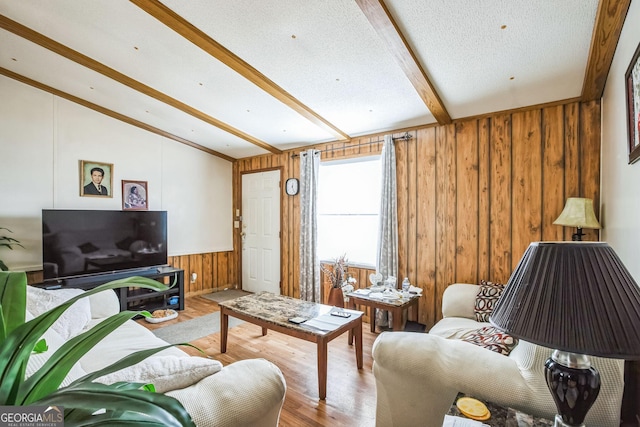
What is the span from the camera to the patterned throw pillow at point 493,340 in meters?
1.73

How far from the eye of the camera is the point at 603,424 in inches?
41.6

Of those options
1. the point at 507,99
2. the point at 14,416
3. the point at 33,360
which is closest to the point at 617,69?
the point at 507,99

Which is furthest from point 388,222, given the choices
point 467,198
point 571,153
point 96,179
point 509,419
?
point 96,179

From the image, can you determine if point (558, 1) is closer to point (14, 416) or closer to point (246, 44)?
point (246, 44)

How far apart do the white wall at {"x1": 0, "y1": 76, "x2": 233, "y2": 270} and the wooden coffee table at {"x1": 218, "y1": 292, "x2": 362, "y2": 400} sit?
2.32 metres

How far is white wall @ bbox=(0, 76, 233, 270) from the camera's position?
323cm

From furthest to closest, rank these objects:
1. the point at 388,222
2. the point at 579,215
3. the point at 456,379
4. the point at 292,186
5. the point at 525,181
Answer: the point at 292,186, the point at 388,222, the point at 525,181, the point at 579,215, the point at 456,379

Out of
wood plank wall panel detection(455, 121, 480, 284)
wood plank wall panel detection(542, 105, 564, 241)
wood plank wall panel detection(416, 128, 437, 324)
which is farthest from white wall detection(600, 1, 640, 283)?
wood plank wall panel detection(416, 128, 437, 324)

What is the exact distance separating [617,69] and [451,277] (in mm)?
2057

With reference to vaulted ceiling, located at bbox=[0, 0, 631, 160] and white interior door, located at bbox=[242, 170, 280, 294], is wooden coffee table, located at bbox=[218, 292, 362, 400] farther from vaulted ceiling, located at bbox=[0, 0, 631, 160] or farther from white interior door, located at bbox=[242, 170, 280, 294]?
vaulted ceiling, located at bbox=[0, 0, 631, 160]

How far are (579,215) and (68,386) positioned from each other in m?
2.95

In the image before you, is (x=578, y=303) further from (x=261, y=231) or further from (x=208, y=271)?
(x=208, y=271)

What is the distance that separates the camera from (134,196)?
4.09 m

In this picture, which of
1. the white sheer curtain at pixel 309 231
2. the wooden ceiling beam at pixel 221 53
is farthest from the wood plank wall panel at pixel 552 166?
the white sheer curtain at pixel 309 231
